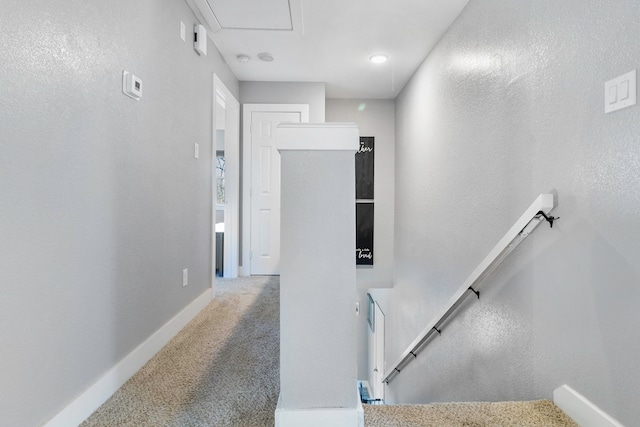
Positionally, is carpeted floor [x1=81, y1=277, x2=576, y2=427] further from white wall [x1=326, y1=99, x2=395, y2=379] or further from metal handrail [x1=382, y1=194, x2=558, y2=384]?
white wall [x1=326, y1=99, x2=395, y2=379]

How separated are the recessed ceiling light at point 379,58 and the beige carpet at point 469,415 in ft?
10.1

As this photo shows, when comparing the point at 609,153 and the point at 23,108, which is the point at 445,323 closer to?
the point at 609,153

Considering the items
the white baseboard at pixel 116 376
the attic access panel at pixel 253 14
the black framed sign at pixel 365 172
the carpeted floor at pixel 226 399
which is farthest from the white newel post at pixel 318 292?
the black framed sign at pixel 365 172

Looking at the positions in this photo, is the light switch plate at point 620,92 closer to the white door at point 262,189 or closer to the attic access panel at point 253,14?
the attic access panel at point 253,14

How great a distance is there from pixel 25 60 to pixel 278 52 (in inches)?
102

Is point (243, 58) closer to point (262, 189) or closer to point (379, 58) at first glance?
point (379, 58)

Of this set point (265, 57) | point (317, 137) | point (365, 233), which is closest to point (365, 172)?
point (365, 233)

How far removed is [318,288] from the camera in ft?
3.98

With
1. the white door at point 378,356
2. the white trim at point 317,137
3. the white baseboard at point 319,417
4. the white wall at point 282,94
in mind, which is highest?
the white wall at point 282,94

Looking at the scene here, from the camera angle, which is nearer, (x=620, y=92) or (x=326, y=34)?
(x=620, y=92)

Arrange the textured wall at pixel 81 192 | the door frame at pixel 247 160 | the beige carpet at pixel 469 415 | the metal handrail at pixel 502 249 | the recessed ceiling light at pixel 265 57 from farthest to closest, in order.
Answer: the door frame at pixel 247 160, the recessed ceiling light at pixel 265 57, the metal handrail at pixel 502 249, the beige carpet at pixel 469 415, the textured wall at pixel 81 192

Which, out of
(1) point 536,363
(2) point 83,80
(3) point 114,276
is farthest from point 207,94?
(1) point 536,363

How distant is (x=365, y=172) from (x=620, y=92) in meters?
3.81

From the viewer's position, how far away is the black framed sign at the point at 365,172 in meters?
5.00
